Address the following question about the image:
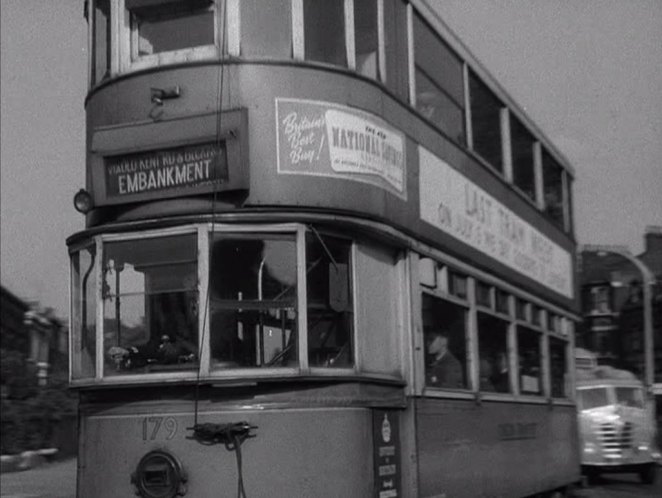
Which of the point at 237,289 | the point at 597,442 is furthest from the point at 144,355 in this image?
the point at 597,442

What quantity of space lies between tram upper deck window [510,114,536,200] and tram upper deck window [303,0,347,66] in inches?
176

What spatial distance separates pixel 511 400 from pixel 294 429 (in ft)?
13.6

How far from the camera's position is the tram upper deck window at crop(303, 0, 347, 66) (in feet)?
25.2

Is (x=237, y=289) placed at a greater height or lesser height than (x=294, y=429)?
greater

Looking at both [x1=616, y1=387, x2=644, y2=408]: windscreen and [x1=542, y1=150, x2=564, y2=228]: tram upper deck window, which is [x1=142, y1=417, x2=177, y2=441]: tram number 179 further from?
[x1=616, y1=387, x2=644, y2=408]: windscreen

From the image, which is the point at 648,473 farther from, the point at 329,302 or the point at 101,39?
the point at 101,39

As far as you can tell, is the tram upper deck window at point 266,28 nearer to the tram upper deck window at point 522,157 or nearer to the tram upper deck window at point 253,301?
the tram upper deck window at point 253,301

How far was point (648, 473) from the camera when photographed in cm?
2300

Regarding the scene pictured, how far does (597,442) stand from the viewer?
22.5m

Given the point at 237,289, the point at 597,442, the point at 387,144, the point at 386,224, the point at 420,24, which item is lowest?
the point at 597,442

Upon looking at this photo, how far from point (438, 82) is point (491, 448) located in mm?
3090

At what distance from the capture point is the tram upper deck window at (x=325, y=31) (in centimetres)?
770

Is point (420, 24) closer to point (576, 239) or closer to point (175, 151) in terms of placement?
point (175, 151)

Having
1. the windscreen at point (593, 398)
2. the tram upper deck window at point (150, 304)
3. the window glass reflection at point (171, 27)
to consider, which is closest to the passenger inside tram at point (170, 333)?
the tram upper deck window at point (150, 304)
